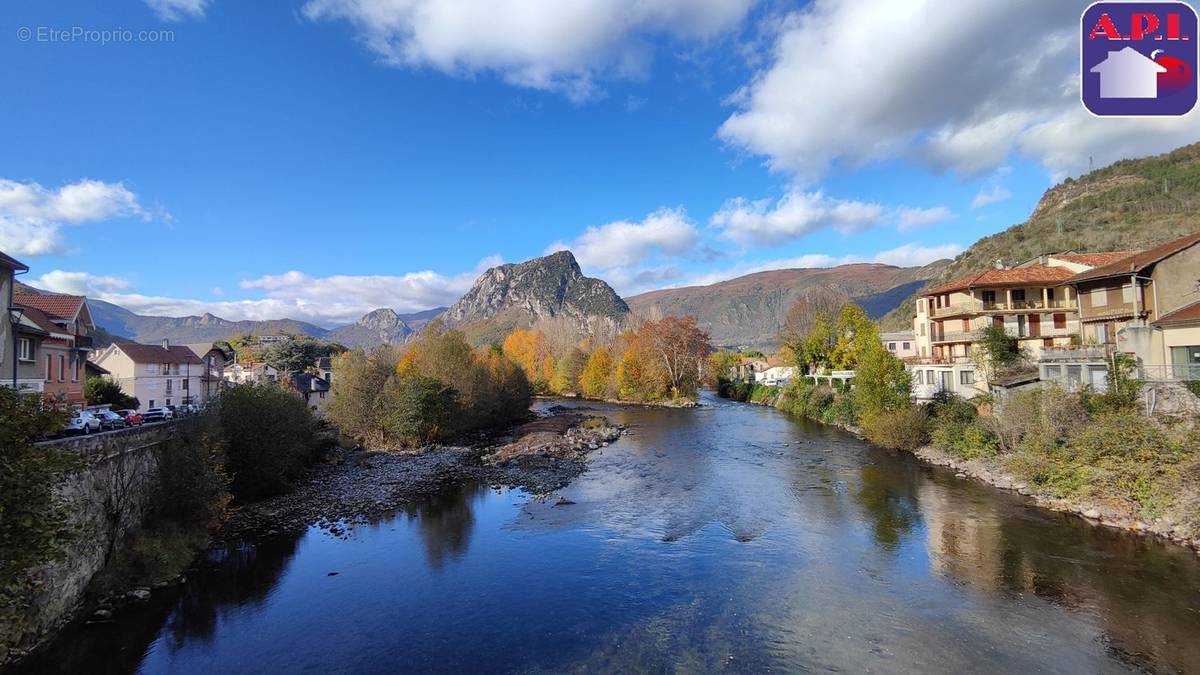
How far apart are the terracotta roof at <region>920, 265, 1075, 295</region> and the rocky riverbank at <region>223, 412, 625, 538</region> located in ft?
84.2

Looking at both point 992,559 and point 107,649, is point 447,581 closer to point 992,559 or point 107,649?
point 107,649

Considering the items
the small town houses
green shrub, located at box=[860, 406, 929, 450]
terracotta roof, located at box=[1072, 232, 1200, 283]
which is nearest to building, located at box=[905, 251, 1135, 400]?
terracotta roof, located at box=[1072, 232, 1200, 283]

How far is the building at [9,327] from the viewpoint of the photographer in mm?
15758

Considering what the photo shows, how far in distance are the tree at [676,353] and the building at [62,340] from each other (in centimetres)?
5144

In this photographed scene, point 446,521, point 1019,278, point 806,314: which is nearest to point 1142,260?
point 1019,278

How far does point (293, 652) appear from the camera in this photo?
37.2ft

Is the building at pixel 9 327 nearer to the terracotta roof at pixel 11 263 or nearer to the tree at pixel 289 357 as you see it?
the terracotta roof at pixel 11 263

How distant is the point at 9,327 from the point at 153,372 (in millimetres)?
33370

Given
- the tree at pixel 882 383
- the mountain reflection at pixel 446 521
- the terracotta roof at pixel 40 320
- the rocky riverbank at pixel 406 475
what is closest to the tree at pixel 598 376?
the rocky riverbank at pixel 406 475

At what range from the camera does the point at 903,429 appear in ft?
101

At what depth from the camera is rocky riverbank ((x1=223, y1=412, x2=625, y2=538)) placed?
67.9ft

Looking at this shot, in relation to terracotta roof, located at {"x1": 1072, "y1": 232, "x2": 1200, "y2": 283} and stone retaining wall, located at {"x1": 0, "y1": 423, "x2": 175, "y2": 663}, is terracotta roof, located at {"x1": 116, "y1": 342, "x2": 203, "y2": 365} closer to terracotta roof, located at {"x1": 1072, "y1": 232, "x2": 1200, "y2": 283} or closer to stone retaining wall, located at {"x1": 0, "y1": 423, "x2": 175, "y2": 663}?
stone retaining wall, located at {"x1": 0, "y1": 423, "x2": 175, "y2": 663}

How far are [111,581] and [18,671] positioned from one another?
3.75m

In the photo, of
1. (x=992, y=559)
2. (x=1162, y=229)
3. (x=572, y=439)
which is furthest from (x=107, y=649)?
(x=1162, y=229)
